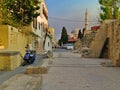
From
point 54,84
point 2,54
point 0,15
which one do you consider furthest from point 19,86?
point 0,15

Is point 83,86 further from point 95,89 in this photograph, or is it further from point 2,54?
point 2,54

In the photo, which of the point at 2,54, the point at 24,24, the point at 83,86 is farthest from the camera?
the point at 24,24

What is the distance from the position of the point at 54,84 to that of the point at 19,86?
1.30m

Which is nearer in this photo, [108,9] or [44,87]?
[44,87]

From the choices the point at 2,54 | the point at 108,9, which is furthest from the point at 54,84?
the point at 108,9

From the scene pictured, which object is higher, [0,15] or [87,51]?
[0,15]

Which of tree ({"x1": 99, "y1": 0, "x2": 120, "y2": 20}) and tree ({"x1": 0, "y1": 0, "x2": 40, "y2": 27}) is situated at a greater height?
tree ({"x1": 99, "y1": 0, "x2": 120, "y2": 20})

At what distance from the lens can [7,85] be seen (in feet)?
39.1

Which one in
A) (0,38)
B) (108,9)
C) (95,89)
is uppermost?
(108,9)

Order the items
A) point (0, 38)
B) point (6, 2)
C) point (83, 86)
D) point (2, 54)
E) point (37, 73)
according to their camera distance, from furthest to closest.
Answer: point (6, 2) → point (0, 38) → point (2, 54) → point (37, 73) → point (83, 86)

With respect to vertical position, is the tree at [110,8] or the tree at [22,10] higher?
the tree at [110,8]

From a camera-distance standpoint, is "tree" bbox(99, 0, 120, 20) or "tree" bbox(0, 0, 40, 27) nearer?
"tree" bbox(0, 0, 40, 27)

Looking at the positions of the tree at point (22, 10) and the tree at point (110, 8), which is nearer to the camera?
the tree at point (22, 10)

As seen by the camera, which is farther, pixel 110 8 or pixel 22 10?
pixel 110 8
